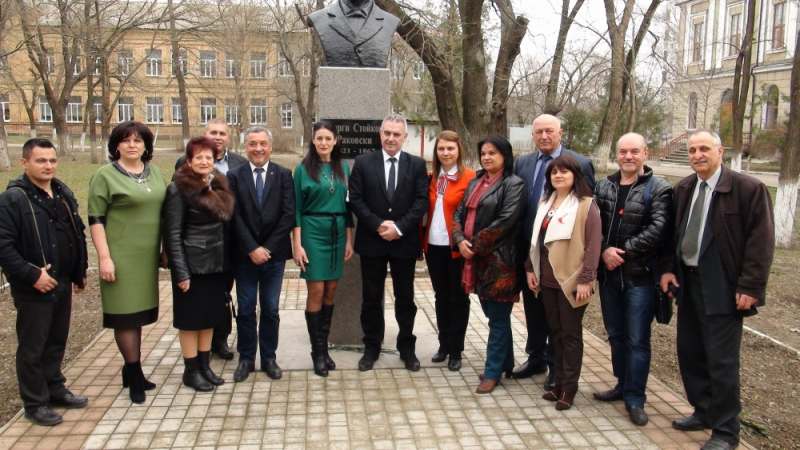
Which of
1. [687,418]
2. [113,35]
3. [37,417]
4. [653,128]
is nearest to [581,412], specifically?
[687,418]

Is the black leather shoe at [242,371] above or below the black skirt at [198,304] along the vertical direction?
below

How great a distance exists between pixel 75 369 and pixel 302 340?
1831 mm

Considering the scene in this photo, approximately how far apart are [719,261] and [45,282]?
4.09 metres

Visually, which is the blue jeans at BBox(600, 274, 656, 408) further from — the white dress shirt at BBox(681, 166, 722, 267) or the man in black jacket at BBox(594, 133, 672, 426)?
the white dress shirt at BBox(681, 166, 722, 267)

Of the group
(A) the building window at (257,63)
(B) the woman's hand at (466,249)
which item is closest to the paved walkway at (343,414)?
(B) the woman's hand at (466,249)

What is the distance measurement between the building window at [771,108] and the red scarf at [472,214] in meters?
32.4

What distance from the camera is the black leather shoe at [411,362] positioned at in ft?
16.2

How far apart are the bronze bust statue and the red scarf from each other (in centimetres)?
173

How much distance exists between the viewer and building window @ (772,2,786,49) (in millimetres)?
31527

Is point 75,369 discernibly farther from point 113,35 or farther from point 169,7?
point 169,7

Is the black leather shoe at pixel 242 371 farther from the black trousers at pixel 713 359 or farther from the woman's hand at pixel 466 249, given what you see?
the black trousers at pixel 713 359

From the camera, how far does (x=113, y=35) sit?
74.7 ft

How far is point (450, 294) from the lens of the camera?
191 inches

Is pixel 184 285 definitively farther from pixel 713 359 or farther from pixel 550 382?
pixel 713 359
